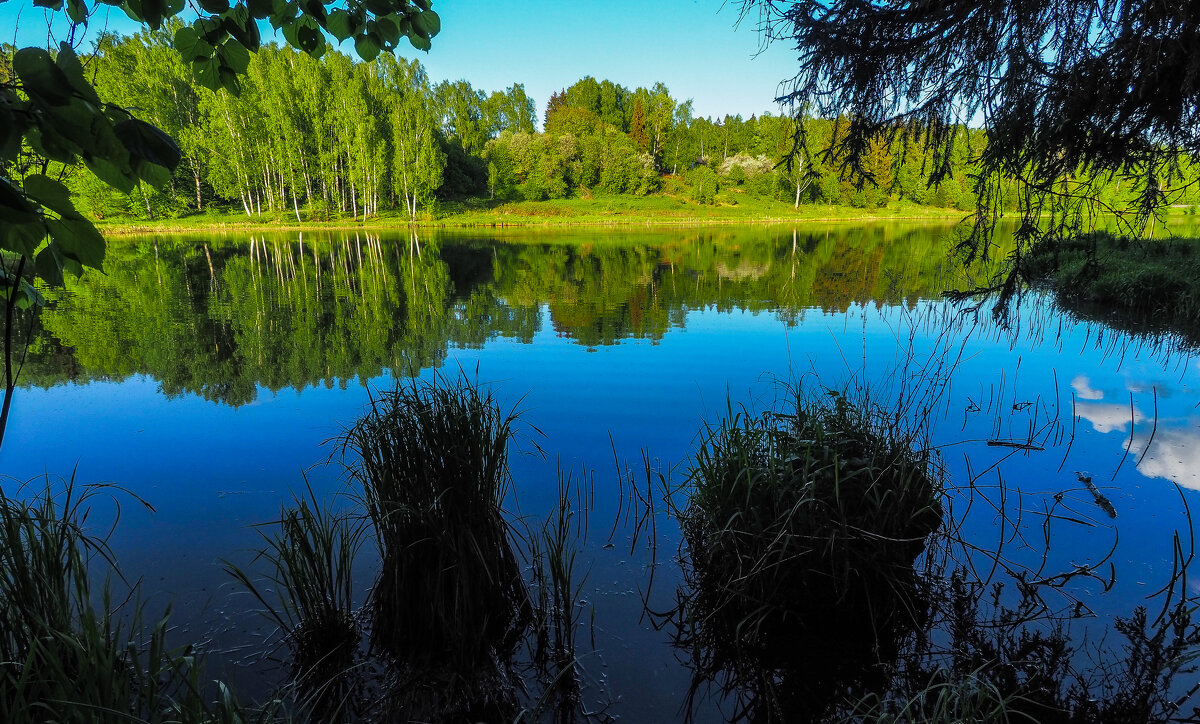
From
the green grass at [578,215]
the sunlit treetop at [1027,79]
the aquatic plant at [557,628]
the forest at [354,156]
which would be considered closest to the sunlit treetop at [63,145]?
the aquatic plant at [557,628]

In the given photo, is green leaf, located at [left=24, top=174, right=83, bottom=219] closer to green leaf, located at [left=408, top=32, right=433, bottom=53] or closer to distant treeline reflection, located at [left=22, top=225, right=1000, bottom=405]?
green leaf, located at [left=408, top=32, right=433, bottom=53]

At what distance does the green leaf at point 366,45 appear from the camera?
2.69 metres

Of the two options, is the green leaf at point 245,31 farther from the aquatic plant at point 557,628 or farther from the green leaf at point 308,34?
the aquatic plant at point 557,628

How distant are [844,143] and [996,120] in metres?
1.27

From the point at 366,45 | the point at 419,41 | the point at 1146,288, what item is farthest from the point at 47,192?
the point at 1146,288

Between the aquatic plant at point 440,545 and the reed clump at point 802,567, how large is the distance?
1.07m

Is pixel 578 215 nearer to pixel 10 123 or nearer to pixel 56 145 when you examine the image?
pixel 56 145

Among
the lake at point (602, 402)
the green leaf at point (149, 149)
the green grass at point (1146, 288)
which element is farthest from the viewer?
the green grass at point (1146, 288)

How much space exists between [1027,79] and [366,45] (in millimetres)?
4537

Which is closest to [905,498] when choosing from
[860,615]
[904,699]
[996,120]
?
[860,615]

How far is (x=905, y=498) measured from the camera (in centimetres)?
396

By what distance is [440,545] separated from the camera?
3385 mm

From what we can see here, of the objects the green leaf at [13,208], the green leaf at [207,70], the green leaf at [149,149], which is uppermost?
the green leaf at [207,70]

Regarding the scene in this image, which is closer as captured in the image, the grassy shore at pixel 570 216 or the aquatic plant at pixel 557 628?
the aquatic plant at pixel 557 628
